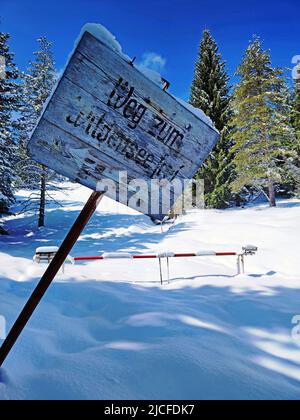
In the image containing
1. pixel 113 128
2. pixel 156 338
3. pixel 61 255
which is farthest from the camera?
pixel 156 338

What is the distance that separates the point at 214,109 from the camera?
856 inches

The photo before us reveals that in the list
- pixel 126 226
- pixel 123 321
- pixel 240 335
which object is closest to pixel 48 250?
pixel 123 321

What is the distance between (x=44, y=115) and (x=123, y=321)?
263cm

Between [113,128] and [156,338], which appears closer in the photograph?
[113,128]

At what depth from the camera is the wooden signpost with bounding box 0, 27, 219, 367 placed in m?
1.20

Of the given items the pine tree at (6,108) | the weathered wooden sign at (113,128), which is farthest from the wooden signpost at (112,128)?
the pine tree at (6,108)

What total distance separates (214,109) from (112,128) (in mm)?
22689

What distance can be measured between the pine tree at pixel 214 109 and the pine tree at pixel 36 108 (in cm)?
1197

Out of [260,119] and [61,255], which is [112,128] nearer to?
[61,255]

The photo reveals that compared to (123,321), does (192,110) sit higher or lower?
higher

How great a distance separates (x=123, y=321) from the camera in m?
3.14

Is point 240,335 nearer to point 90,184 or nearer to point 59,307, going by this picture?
point 59,307

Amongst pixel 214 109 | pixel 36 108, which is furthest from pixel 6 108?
pixel 214 109

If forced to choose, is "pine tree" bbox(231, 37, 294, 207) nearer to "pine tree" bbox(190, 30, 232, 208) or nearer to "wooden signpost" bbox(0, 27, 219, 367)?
"pine tree" bbox(190, 30, 232, 208)
